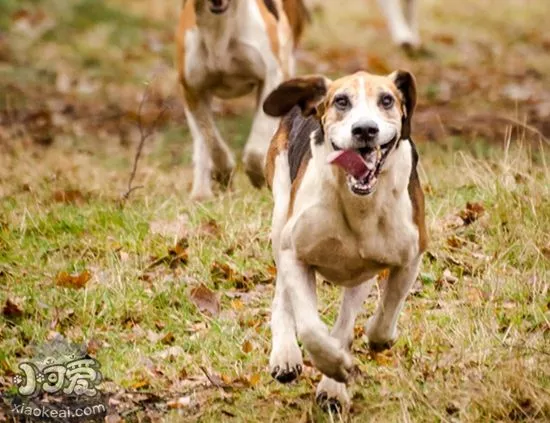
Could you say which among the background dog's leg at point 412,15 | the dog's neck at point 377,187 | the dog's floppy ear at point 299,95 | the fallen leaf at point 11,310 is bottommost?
the background dog's leg at point 412,15

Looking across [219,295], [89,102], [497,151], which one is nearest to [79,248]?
[219,295]

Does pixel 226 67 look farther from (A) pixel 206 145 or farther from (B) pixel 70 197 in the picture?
(B) pixel 70 197

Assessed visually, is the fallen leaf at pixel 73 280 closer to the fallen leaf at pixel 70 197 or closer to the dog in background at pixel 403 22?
the fallen leaf at pixel 70 197

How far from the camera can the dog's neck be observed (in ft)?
19.2

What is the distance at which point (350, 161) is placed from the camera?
5602 mm

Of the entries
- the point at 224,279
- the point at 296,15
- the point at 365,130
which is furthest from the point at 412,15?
the point at 365,130

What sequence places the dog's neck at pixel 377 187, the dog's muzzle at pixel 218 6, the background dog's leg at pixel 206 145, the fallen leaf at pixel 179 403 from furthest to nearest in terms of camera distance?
the background dog's leg at pixel 206 145, the dog's muzzle at pixel 218 6, the fallen leaf at pixel 179 403, the dog's neck at pixel 377 187

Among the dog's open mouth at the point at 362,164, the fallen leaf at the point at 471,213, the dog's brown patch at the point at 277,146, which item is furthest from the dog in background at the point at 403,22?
the dog's open mouth at the point at 362,164

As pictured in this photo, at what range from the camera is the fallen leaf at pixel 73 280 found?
7.64 meters

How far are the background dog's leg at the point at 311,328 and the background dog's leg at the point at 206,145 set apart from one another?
12.7 feet

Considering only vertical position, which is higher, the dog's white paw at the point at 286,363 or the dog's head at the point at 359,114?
the dog's head at the point at 359,114

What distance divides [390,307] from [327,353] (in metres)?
0.57

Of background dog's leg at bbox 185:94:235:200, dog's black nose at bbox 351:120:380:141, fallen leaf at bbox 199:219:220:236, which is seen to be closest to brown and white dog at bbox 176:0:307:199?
background dog's leg at bbox 185:94:235:200

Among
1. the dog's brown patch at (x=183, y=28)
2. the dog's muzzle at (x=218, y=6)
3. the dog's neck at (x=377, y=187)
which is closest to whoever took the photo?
the dog's neck at (x=377, y=187)
